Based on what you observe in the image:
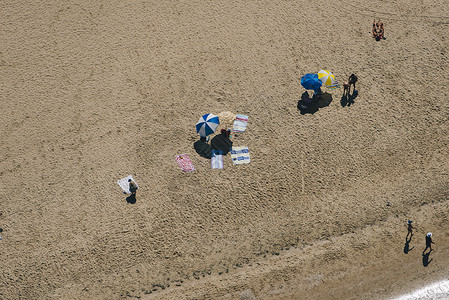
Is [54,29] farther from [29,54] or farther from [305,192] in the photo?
[305,192]

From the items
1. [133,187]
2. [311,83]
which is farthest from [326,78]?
[133,187]

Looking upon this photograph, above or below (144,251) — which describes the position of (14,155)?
above

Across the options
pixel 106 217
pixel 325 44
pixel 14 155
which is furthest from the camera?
pixel 325 44

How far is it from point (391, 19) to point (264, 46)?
8.62 meters

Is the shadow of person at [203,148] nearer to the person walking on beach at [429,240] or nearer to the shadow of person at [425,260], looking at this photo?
the person walking on beach at [429,240]

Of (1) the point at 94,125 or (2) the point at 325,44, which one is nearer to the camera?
(1) the point at 94,125

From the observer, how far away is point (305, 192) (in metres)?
20.2

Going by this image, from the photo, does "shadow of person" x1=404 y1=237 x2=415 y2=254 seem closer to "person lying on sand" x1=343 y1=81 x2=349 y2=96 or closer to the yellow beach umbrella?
"person lying on sand" x1=343 y1=81 x2=349 y2=96

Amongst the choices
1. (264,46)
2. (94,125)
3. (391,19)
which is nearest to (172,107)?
(94,125)

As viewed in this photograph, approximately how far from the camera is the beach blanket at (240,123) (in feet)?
72.6

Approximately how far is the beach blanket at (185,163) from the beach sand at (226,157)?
315 mm

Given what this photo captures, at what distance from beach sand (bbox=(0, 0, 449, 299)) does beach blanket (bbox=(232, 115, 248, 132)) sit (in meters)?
0.31

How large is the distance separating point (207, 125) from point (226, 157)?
1.96m

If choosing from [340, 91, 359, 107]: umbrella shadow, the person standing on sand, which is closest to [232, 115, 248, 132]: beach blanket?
[340, 91, 359, 107]: umbrella shadow
